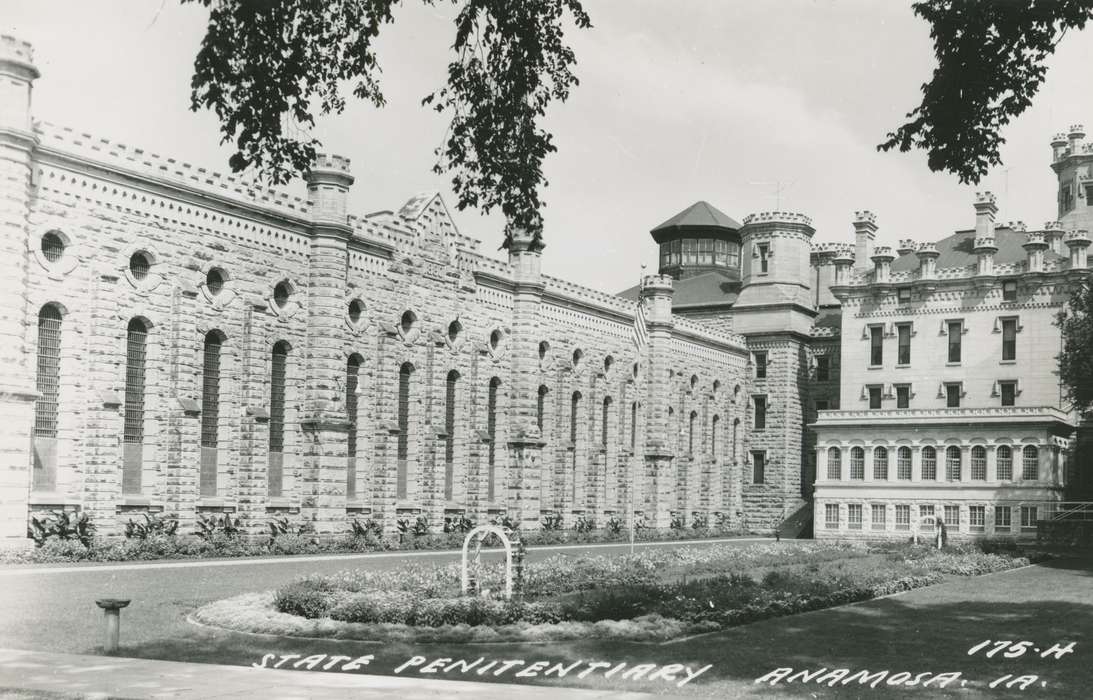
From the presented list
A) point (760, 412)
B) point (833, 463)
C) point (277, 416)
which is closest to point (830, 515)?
point (833, 463)

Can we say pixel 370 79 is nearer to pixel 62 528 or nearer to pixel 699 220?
pixel 62 528

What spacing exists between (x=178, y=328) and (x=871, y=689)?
26.3 m

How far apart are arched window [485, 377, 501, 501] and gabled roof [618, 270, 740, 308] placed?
28.5m

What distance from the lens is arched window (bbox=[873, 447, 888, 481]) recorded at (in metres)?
65.6

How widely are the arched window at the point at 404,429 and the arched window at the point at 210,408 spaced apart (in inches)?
362

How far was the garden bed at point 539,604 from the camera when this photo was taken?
17.6m

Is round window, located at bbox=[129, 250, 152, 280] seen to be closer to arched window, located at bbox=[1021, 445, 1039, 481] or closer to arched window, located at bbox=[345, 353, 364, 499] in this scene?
arched window, located at bbox=[345, 353, 364, 499]

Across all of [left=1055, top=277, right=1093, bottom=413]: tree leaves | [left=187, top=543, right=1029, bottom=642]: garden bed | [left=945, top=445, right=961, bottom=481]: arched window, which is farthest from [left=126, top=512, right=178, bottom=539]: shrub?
[left=945, top=445, right=961, bottom=481]: arched window

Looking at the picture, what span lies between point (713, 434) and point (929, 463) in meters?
11.9

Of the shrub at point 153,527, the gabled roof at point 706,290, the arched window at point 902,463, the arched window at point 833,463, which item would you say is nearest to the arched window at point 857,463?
the arched window at point 833,463

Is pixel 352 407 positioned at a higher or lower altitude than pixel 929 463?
higher

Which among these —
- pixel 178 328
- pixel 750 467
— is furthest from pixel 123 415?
pixel 750 467

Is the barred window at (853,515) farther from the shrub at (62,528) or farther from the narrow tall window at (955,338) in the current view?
the shrub at (62,528)

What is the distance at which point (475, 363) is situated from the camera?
49000 mm
